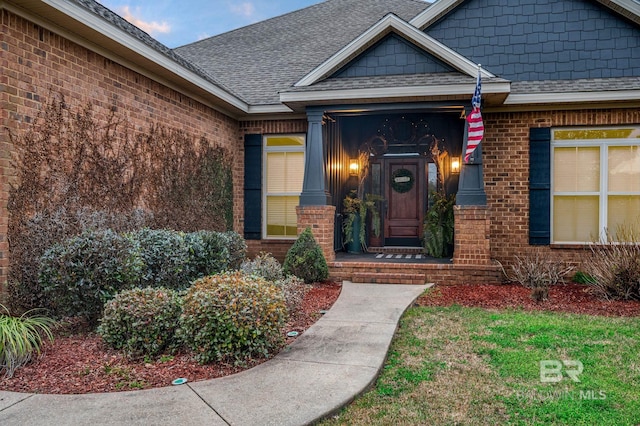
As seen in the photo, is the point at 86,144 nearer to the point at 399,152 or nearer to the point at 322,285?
the point at 322,285

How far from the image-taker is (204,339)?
12.5 feet

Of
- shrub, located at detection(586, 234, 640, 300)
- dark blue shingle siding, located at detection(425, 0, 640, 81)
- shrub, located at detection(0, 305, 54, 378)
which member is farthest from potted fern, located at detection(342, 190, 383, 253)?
shrub, located at detection(0, 305, 54, 378)

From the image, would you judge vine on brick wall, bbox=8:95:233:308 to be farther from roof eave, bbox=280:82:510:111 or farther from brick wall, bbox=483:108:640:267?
brick wall, bbox=483:108:640:267

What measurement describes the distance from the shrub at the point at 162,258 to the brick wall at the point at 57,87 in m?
1.38

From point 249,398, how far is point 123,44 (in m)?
4.75

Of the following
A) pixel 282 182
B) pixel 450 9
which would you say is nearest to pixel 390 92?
pixel 450 9

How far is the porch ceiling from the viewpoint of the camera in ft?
24.1

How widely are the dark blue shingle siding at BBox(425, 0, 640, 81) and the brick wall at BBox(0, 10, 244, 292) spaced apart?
5.52 metres

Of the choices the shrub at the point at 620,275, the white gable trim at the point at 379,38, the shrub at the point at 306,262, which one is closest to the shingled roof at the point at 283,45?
the white gable trim at the point at 379,38

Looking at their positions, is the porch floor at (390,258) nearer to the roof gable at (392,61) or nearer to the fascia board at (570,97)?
the fascia board at (570,97)

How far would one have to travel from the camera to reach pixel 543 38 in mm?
8523

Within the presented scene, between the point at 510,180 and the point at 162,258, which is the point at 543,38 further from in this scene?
the point at 162,258

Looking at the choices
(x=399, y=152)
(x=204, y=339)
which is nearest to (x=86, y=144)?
(x=204, y=339)

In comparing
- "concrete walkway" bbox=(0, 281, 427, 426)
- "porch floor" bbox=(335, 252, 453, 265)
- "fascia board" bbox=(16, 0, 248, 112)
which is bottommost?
"concrete walkway" bbox=(0, 281, 427, 426)
